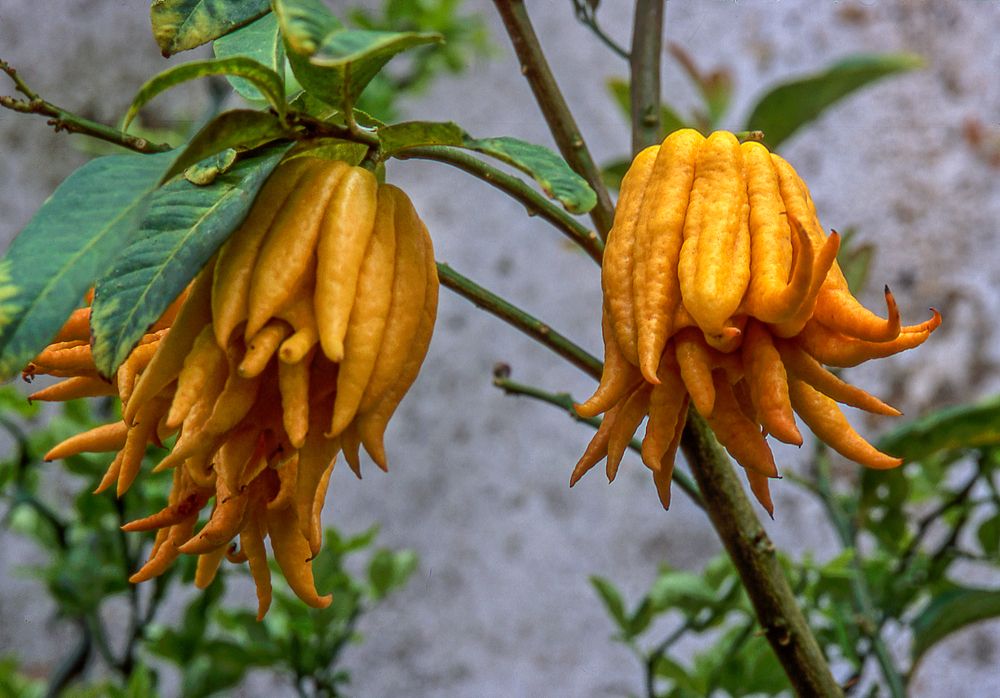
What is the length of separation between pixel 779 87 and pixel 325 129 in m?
0.53

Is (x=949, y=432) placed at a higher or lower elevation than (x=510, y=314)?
higher

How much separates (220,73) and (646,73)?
34 cm

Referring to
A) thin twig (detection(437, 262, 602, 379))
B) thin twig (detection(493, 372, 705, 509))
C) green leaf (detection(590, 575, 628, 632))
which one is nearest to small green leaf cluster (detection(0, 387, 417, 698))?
green leaf (detection(590, 575, 628, 632))

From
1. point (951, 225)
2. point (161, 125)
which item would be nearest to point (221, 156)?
point (951, 225)

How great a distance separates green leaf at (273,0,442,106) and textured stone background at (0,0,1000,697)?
1.29m

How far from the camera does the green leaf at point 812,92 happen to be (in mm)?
853

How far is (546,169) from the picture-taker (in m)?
0.42

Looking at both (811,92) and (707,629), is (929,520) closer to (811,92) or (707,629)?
(707,629)

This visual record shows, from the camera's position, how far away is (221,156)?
0.42 meters

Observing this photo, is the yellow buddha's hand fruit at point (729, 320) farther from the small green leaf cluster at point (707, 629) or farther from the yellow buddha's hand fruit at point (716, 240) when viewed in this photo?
the small green leaf cluster at point (707, 629)

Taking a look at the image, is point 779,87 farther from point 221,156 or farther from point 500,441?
point 500,441

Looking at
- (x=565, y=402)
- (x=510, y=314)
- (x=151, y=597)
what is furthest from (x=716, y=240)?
(x=151, y=597)

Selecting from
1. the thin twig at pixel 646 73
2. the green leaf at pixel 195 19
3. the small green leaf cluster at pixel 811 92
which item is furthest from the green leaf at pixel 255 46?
the small green leaf cluster at pixel 811 92

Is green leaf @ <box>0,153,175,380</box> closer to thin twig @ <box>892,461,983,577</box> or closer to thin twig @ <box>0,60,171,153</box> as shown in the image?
thin twig @ <box>0,60,171,153</box>
